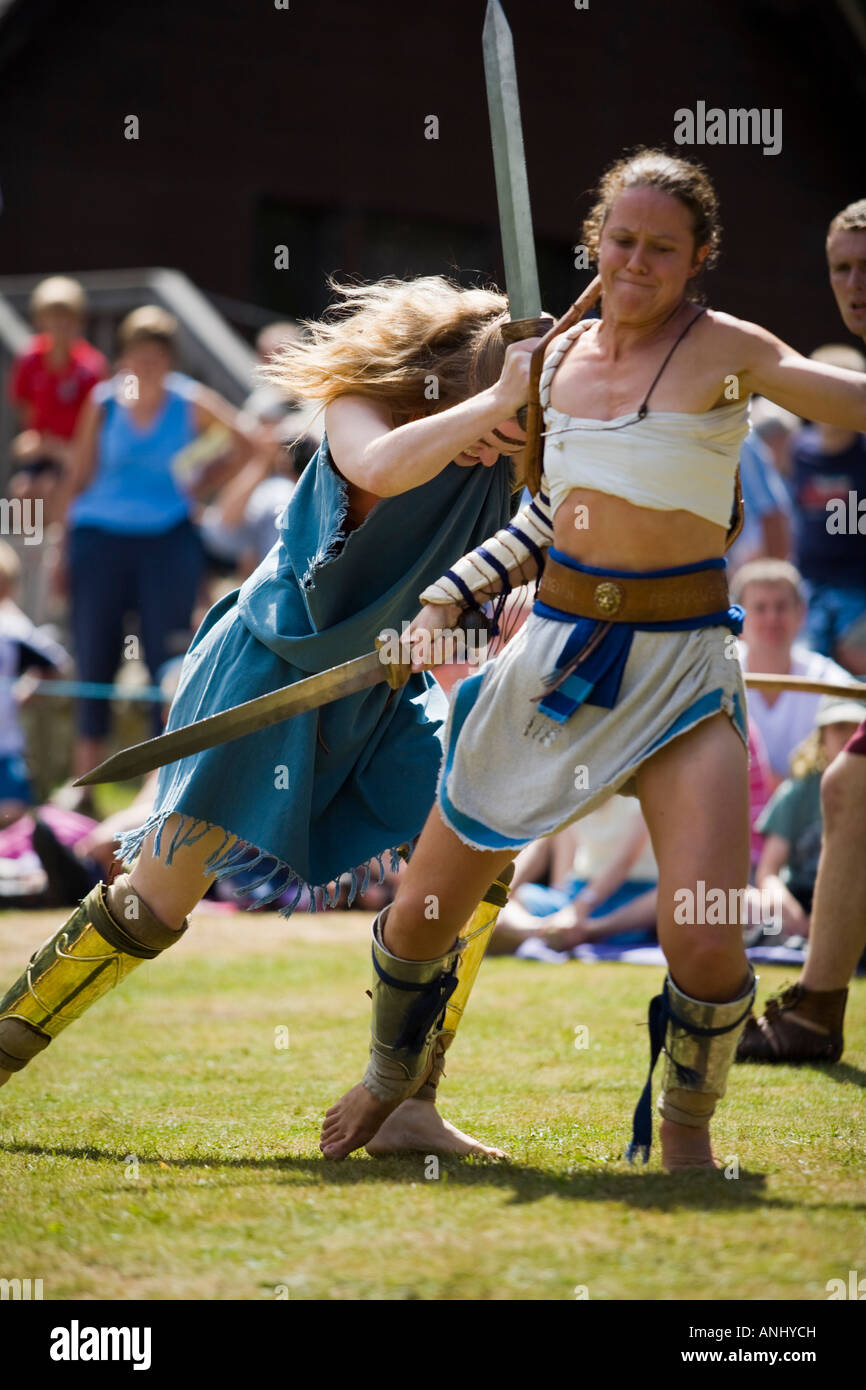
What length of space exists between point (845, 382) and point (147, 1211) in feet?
5.90

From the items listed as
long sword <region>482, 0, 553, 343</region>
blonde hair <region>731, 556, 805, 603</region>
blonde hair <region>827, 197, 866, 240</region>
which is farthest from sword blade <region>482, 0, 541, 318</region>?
blonde hair <region>731, 556, 805, 603</region>

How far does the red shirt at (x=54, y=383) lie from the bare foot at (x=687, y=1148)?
6.99 meters

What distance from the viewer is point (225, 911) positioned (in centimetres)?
745

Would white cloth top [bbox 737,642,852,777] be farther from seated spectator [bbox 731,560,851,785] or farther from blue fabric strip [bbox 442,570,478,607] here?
blue fabric strip [bbox 442,570,478,607]

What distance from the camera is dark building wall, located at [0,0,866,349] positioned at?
12789 mm

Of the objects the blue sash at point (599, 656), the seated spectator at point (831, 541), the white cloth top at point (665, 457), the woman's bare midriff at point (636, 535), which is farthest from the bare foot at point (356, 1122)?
the seated spectator at point (831, 541)

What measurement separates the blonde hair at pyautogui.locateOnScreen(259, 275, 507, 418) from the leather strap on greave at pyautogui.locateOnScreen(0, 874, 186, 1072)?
3.69 ft

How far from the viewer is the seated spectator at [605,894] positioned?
21.5 ft

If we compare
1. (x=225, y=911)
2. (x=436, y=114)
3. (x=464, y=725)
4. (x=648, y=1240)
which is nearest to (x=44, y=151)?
(x=436, y=114)

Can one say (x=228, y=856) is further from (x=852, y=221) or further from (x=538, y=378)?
(x=852, y=221)

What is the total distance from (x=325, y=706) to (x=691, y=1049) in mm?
1124

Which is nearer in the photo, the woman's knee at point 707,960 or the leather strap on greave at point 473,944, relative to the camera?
the woman's knee at point 707,960

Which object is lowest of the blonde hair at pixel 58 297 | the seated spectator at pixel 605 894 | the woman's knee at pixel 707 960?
the seated spectator at pixel 605 894

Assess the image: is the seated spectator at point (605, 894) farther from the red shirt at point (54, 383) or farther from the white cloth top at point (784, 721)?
the red shirt at point (54, 383)
